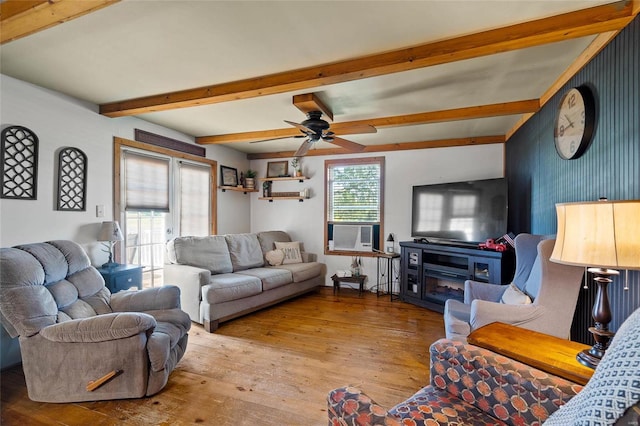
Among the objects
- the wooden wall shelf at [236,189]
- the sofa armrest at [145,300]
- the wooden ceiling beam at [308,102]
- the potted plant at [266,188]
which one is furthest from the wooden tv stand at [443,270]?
the sofa armrest at [145,300]

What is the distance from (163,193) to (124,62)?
2070 mm

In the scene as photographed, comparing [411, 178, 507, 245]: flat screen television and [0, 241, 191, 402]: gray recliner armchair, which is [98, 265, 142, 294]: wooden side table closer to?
[0, 241, 191, 402]: gray recliner armchair

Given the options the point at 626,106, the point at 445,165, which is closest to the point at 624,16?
the point at 626,106

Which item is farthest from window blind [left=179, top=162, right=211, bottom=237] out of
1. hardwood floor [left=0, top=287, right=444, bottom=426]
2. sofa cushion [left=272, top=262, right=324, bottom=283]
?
hardwood floor [left=0, top=287, right=444, bottom=426]

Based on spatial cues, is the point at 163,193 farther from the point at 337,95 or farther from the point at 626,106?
the point at 626,106

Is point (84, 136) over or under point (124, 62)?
under

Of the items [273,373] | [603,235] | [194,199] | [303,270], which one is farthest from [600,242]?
[194,199]

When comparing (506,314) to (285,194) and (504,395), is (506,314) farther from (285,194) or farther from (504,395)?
(285,194)

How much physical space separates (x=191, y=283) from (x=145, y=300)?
0.93 meters

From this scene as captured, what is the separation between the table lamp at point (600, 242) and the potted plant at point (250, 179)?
488 centimetres

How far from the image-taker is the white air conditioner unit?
4992mm

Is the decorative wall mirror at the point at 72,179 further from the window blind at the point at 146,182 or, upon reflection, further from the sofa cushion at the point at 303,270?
the sofa cushion at the point at 303,270

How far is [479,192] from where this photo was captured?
12.2 feet

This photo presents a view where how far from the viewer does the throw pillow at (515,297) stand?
6.84 feet
